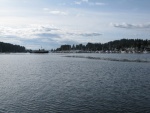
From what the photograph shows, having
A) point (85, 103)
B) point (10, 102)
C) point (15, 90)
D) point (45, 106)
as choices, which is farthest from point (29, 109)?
point (15, 90)

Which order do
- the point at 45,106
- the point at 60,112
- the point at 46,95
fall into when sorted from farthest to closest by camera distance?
the point at 46,95 < the point at 45,106 < the point at 60,112

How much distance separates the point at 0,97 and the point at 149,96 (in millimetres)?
20668

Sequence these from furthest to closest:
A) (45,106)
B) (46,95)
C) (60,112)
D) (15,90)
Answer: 1. (15,90)
2. (46,95)
3. (45,106)
4. (60,112)

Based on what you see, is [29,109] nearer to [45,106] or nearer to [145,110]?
[45,106]

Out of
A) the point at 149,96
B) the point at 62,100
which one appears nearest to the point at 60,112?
the point at 62,100

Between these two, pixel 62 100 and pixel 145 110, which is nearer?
pixel 145 110

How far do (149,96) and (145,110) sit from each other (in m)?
7.14

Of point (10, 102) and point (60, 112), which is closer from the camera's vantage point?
point (60, 112)

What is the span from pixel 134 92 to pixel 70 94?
9.57 meters

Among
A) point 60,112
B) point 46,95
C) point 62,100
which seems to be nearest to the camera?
point 60,112

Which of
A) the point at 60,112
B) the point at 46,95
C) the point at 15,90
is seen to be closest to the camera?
the point at 60,112

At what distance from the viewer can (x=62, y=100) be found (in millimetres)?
33625

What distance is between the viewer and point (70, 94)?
3731 cm

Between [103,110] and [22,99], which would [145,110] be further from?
[22,99]
